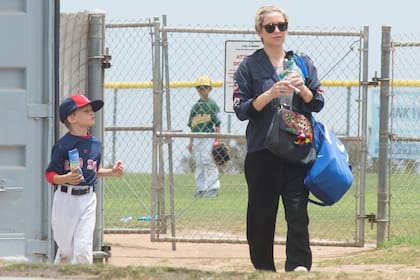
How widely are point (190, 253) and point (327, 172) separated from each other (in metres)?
5.13

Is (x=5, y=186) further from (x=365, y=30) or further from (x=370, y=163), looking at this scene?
(x=370, y=163)

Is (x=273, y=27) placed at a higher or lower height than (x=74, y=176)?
higher

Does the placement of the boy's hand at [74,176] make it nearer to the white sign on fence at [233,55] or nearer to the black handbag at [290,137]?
the black handbag at [290,137]

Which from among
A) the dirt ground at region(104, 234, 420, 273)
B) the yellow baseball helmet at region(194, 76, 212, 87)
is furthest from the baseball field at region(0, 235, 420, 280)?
the yellow baseball helmet at region(194, 76, 212, 87)

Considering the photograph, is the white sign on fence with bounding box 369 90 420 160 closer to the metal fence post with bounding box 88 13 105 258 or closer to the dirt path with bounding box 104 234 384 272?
the dirt path with bounding box 104 234 384 272

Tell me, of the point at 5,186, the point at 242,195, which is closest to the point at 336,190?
the point at 5,186

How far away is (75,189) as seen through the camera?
9.22 m

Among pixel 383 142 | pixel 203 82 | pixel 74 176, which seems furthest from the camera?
pixel 203 82

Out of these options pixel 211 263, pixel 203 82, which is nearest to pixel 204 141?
pixel 203 82

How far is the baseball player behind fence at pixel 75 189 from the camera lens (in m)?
9.17

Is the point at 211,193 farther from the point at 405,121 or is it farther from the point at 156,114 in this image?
the point at 156,114

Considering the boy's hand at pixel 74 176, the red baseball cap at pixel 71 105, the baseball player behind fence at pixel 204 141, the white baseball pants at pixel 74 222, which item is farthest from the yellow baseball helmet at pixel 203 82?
the boy's hand at pixel 74 176

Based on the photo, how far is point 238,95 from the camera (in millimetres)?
8266

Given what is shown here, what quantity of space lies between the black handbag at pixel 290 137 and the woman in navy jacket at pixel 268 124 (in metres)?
0.09
